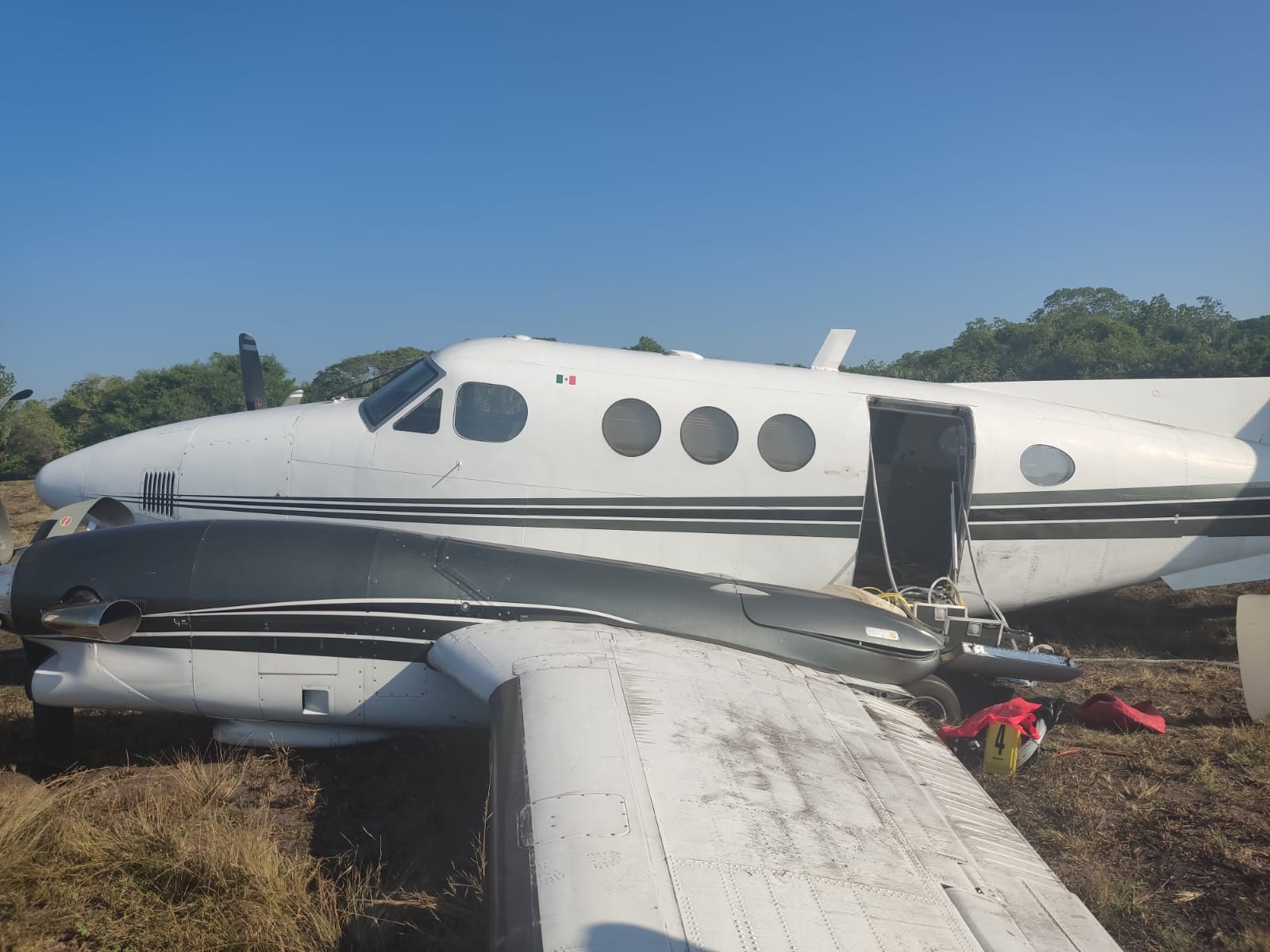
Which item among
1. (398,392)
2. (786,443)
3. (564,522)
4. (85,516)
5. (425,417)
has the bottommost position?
(564,522)

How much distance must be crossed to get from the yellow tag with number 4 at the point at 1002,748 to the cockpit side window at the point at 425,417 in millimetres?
4817

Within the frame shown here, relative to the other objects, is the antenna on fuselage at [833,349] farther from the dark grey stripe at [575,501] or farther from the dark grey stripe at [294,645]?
the dark grey stripe at [294,645]

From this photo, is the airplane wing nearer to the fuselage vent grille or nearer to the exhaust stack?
the exhaust stack

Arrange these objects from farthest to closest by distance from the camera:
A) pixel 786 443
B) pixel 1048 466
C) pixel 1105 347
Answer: pixel 1105 347
pixel 1048 466
pixel 786 443

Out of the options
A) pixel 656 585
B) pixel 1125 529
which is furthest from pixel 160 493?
pixel 1125 529

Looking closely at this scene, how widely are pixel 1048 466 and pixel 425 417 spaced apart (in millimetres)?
5549

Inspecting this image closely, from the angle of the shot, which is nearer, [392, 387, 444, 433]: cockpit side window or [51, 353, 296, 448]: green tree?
[392, 387, 444, 433]: cockpit side window

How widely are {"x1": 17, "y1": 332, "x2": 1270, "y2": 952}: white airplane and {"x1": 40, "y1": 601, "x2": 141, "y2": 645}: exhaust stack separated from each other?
0.03 metres

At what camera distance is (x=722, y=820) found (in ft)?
10.6

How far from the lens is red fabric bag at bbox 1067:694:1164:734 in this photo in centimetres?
603

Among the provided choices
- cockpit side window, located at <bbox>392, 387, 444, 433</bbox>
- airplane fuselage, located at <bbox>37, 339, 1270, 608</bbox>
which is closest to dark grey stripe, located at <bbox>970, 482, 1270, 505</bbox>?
airplane fuselage, located at <bbox>37, 339, 1270, 608</bbox>

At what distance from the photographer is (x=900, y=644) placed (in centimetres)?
562

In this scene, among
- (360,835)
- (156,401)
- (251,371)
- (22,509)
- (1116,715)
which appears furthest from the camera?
(156,401)

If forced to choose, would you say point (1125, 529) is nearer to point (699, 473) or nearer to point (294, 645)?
point (699, 473)
